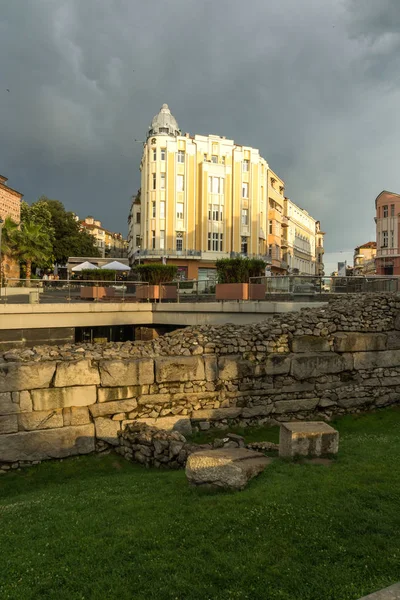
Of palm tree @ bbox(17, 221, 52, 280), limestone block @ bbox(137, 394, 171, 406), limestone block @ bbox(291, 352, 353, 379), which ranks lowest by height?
limestone block @ bbox(137, 394, 171, 406)

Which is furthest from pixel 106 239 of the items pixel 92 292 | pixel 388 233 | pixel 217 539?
pixel 217 539

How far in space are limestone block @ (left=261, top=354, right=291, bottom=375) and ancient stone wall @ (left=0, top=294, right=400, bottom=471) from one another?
31 mm

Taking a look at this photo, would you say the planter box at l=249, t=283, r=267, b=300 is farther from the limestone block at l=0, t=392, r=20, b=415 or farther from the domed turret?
the domed turret

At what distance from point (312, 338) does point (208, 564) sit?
9.15m

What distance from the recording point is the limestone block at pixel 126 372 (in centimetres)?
1003

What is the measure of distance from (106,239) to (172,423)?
120535 millimetres

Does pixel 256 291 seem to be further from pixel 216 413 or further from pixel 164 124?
pixel 164 124

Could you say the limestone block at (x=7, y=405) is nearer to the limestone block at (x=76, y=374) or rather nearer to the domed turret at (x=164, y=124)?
the limestone block at (x=76, y=374)

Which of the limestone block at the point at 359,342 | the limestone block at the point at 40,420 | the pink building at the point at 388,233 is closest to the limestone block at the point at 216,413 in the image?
the limestone block at the point at 40,420

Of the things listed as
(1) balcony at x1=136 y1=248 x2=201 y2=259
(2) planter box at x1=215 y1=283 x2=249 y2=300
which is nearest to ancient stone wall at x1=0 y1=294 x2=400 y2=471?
(2) planter box at x1=215 y1=283 x2=249 y2=300

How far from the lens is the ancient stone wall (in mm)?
9414

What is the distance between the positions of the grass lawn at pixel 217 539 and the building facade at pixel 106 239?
93.9 meters

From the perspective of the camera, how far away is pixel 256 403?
451 inches

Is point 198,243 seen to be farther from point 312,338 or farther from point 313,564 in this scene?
point 313,564
